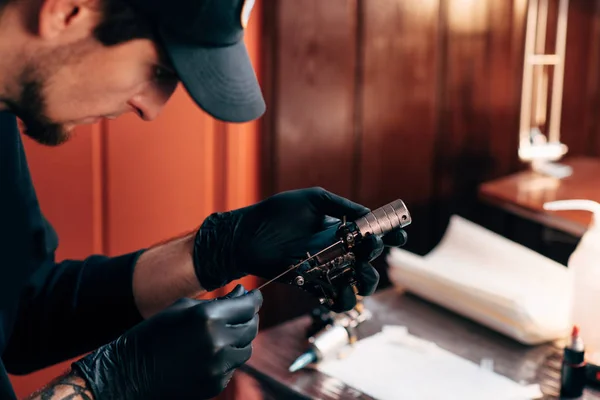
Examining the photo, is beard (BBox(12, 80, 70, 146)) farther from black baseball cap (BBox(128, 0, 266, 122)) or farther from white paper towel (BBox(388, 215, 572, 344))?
white paper towel (BBox(388, 215, 572, 344))

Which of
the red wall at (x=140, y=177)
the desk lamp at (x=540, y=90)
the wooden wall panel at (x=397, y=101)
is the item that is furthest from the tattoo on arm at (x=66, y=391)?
the desk lamp at (x=540, y=90)

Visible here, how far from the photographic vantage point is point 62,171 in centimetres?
199

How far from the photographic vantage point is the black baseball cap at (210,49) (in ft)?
3.40

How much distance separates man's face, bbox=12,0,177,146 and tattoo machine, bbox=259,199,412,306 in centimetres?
37

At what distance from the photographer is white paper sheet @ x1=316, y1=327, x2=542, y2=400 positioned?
1335 mm

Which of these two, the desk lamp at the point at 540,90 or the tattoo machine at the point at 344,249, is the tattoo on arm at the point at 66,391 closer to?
the tattoo machine at the point at 344,249

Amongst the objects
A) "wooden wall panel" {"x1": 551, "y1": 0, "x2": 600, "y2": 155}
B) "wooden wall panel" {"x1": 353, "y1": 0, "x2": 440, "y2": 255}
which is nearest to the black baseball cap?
"wooden wall panel" {"x1": 353, "y1": 0, "x2": 440, "y2": 255}

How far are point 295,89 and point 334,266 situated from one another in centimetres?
123

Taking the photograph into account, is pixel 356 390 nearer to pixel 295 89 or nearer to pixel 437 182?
pixel 295 89

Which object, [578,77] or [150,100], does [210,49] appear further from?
[578,77]

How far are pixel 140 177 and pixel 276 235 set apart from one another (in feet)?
2.90

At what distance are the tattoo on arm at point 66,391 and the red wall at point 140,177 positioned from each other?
37.6 inches

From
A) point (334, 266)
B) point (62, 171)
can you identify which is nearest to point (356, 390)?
point (334, 266)

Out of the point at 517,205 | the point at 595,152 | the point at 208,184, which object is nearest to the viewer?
the point at 208,184
